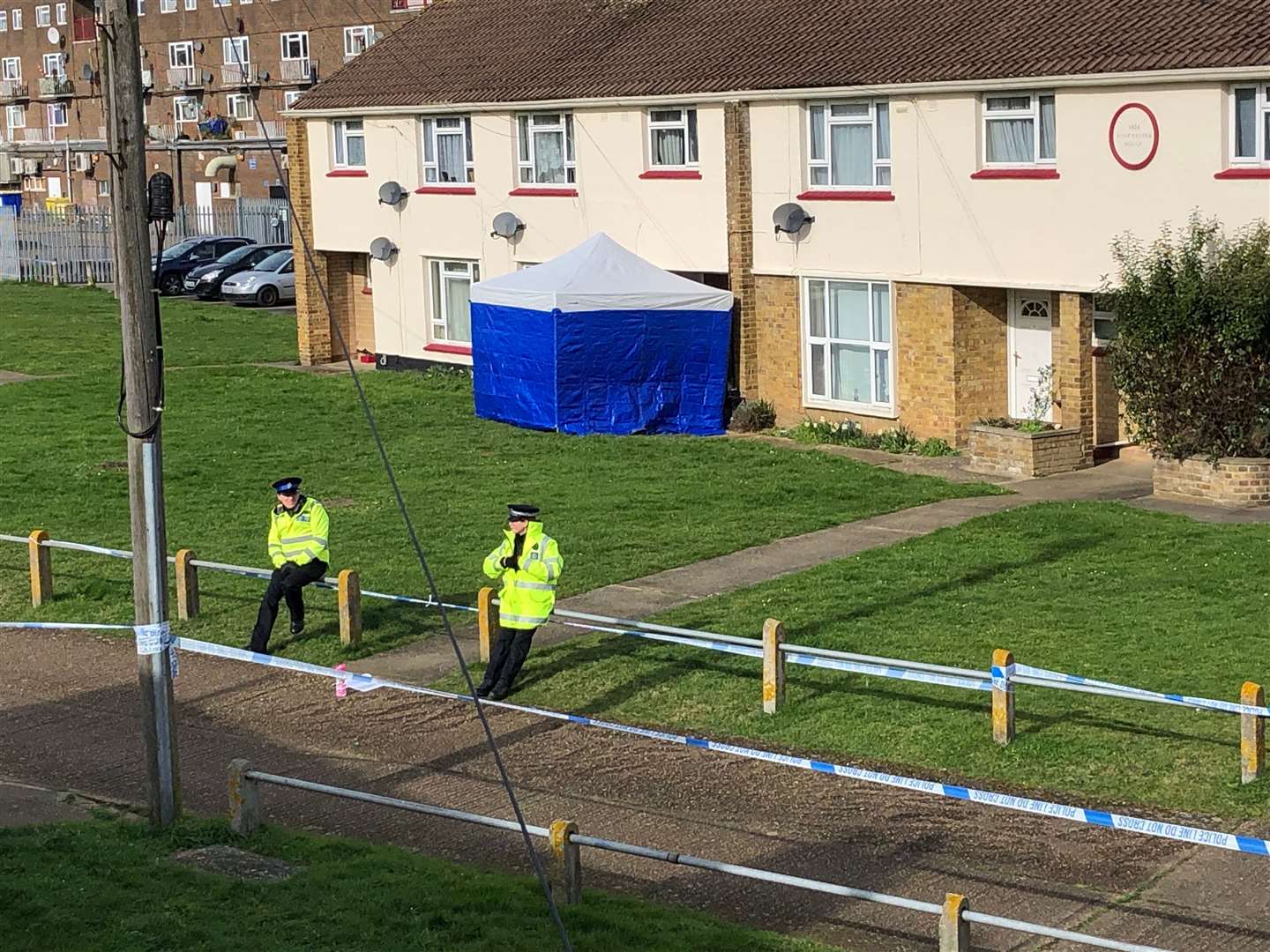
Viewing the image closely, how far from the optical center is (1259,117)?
21.3 metres

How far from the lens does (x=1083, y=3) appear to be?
24.5m

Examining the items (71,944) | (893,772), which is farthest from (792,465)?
(71,944)

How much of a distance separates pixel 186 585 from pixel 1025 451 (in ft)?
34.4

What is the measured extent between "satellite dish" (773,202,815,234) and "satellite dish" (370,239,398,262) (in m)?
10.1

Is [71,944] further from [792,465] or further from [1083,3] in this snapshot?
[1083,3]

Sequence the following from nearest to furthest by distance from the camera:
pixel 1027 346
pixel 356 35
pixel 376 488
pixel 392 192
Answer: pixel 376 488 → pixel 1027 346 → pixel 392 192 → pixel 356 35

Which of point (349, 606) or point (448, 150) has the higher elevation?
point (448, 150)

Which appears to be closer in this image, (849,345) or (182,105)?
(849,345)

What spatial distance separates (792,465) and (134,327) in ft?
45.4

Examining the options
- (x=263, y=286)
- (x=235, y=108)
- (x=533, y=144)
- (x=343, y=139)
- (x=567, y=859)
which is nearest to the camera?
(x=567, y=859)

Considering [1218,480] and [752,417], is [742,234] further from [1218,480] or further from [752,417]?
[1218,480]

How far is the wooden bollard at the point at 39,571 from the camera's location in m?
18.0

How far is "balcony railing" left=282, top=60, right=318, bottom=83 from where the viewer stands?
231ft

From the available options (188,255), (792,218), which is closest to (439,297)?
(792,218)
